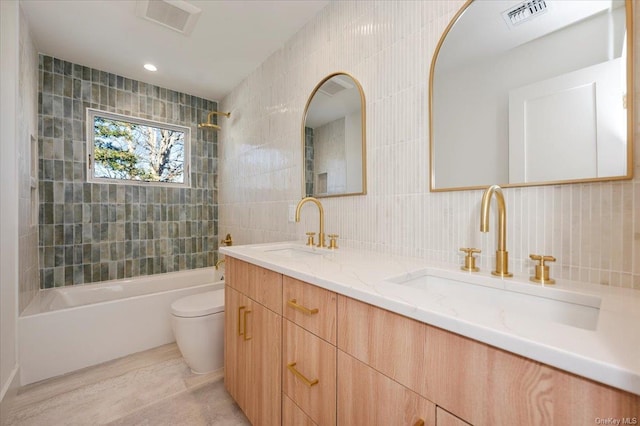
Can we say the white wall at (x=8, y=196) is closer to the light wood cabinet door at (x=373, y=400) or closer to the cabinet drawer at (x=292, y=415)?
the cabinet drawer at (x=292, y=415)

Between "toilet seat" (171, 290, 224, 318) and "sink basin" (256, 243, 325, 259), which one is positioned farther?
"toilet seat" (171, 290, 224, 318)

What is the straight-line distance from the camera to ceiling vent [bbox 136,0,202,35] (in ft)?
5.74

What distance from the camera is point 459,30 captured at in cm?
106

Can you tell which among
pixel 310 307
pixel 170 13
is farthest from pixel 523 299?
pixel 170 13

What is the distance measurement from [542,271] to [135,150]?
3507 mm

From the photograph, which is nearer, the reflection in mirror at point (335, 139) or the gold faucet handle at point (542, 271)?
the gold faucet handle at point (542, 271)

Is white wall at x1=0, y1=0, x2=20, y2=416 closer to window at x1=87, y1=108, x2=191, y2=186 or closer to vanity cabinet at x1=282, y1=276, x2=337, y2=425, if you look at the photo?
window at x1=87, y1=108, x2=191, y2=186

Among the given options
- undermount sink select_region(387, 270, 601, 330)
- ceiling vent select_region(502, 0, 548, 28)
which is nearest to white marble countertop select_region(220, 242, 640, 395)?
undermount sink select_region(387, 270, 601, 330)

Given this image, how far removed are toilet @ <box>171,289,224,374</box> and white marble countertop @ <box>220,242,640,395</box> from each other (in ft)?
3.03

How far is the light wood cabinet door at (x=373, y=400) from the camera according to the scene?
1.91 feet

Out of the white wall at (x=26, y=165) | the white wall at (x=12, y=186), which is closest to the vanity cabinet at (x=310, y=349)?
the white wall at (x=12, y=186)

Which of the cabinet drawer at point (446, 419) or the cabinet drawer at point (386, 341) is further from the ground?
the cabinet drawer at point (386, 341)

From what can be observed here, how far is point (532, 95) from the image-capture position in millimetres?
888

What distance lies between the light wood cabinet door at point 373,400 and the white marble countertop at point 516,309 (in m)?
0.19
